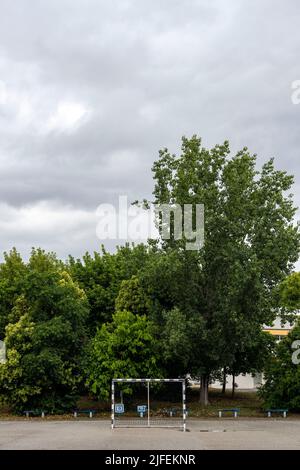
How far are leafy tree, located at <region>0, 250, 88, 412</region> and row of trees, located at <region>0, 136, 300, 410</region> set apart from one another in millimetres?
53

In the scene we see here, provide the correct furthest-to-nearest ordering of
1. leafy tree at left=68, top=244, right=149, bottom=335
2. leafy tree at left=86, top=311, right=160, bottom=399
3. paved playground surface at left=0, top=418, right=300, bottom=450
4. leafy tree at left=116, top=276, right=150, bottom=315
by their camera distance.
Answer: leafy tree at left=68, top=244, right=149, bottom=335, leafy tree at left=116, top=276, right=150, bottom=315, leafy tree at left=86, top=311, right=160, bottom=399, paved playground surface at left=0, top=418, right=300, bottom=450

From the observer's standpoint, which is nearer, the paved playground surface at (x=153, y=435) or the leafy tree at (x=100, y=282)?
the paved playground surface at (x=153, y=435)

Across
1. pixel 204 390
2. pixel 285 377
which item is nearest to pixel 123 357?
pixel 204 390

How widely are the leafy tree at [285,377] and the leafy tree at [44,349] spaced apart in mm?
9794

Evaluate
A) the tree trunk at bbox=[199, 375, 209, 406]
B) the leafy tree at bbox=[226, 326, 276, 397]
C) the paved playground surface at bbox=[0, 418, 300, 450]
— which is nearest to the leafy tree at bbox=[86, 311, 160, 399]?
the paved playground surface at bbox=[0, 418, 300, 450]

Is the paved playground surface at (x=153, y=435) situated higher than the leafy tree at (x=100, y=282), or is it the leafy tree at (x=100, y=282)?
the leafy tree at (x=100, y=282)

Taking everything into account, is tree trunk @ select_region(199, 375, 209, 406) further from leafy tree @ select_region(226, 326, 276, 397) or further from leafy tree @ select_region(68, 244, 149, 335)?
leafy tree @ select_region(68, 244, 149, 335)

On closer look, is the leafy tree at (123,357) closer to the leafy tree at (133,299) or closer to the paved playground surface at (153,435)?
the paved playground surface at (153,435)

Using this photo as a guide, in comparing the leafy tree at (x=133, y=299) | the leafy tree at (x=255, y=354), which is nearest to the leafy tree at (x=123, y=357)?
the leafy tree at (x=133, y=299)

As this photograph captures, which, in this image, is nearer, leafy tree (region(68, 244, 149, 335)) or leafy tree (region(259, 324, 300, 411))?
leafy tree (region(259, 324, 300, 411))

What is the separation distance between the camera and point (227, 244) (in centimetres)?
3206

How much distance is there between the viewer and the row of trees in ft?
104

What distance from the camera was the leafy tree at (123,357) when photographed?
31.5 metres
